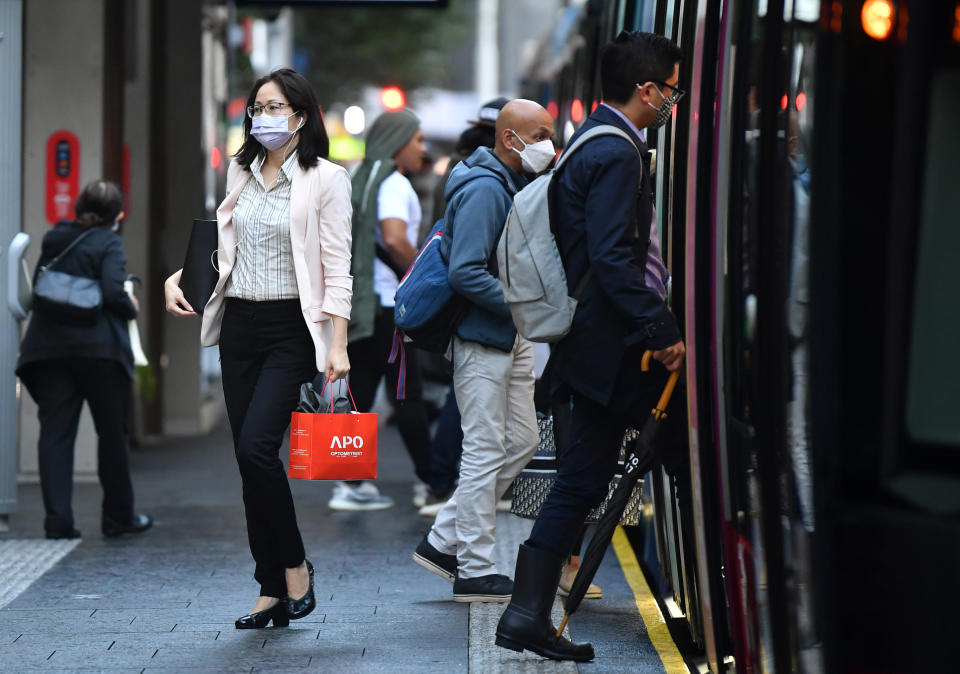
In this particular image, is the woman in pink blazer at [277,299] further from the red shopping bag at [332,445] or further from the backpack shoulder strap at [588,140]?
the backpack shoulder strap at [588,140]

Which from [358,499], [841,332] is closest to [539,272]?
[841,332]

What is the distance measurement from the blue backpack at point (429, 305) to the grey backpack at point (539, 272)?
33.2 inches

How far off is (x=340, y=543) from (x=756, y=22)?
3.99 metres

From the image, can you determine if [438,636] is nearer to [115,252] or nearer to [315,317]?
[315,317]

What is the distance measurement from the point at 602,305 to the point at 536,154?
3.75 ft

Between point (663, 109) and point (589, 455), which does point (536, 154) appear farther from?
point (589, 455)

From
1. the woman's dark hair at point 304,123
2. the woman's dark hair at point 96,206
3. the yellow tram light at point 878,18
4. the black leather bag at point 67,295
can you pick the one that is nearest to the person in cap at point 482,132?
the woman's dark hair at point 96,206

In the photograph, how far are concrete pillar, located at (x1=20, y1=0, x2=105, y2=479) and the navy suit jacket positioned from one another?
515 cm

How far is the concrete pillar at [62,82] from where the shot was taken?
30.1 ft

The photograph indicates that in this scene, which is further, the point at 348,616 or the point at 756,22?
the point at 348,616

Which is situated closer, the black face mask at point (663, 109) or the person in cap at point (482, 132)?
the black face mask at point (663, 109)

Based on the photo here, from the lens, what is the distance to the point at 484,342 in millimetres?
5551

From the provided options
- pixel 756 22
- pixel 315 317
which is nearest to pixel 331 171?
pixel 315 317

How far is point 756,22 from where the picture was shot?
12.0ft
